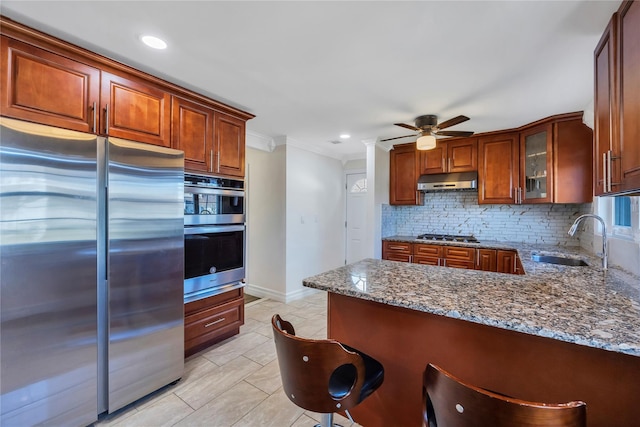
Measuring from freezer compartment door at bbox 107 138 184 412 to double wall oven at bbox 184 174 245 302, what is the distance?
26 cm

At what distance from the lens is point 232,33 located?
1.60 metres

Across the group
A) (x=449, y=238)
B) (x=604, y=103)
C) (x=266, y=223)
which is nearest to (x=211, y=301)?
(x=266, y=223)

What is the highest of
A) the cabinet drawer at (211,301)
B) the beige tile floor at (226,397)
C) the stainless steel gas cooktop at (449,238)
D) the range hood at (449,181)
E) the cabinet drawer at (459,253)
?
the range hood at (449,181)

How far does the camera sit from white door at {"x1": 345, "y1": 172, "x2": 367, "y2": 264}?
5.07m

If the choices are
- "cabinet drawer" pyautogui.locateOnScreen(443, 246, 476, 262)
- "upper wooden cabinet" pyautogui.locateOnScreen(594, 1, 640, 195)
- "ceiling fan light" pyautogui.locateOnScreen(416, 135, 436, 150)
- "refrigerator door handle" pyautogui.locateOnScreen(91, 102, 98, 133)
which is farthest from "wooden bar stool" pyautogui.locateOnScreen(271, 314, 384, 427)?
"cabinet drawer" pyautogui.locateOnScreen(443, 246, 476, 262)

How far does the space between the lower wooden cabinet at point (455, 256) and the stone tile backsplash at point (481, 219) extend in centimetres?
37

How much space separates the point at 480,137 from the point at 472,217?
1148 mm

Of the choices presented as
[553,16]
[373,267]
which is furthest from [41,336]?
[553,16]

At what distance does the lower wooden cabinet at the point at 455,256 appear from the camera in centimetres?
331

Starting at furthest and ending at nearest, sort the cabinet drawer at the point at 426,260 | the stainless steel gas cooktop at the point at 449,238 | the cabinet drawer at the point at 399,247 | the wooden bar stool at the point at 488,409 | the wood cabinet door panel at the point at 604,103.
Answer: the cabinet drawer at the point at 399,247, the stainless steel gas cooktop at the point at 449,238, the cabinet drawer at the point at 426,260, the wood cabinet door panel at the point at 604,103, the wooden bar stool at the point at 488,409

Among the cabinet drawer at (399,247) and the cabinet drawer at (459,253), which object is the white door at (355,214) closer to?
the cabinet drawer at (399,247)

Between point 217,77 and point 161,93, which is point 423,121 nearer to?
point 217,77

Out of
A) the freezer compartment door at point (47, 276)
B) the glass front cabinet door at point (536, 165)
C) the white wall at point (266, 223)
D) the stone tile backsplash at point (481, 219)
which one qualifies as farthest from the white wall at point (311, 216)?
the glass front cabinet door at point (536, 165)

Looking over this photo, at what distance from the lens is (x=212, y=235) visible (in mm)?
2559
